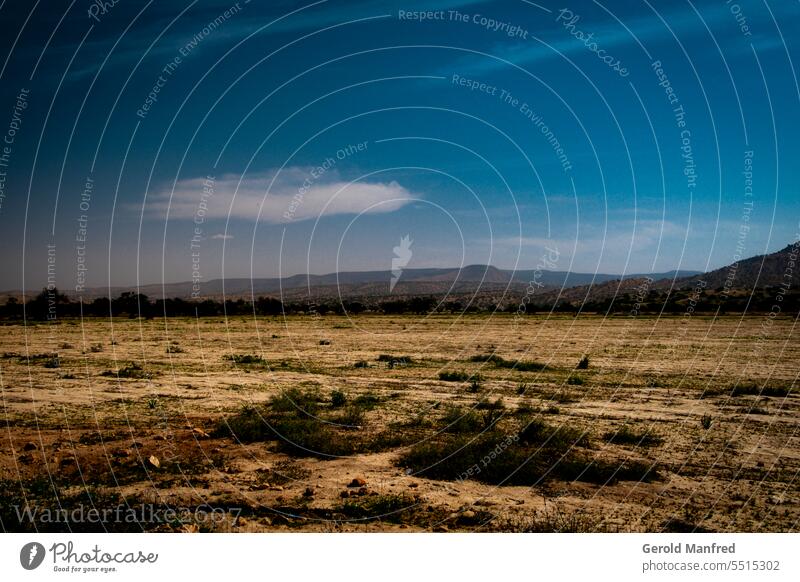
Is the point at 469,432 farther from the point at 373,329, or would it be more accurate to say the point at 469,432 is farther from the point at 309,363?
the point at 373,329

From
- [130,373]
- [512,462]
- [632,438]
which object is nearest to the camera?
[512,462]

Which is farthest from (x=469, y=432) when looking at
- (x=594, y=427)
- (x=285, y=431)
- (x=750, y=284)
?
(x=750, y=284)

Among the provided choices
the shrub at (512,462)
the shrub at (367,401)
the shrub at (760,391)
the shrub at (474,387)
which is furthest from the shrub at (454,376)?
the shrub at (512,462)

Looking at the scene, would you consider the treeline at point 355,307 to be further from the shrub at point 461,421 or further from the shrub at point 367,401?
the shrub at point 461,421

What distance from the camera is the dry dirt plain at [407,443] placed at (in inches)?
430

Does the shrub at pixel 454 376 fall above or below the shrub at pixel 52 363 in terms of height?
below

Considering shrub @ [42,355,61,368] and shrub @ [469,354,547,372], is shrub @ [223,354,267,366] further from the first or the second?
shrub @ [469,354,547,372]

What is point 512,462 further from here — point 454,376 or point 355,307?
point 355,307

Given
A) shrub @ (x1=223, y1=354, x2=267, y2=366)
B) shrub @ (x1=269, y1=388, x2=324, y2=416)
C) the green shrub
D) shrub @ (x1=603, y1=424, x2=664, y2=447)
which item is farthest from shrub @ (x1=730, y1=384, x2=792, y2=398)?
shrub @ (x1=223, y1=354, x2=267, y2=366)

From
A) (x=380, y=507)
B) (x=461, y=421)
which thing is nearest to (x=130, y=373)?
(x=461, y=421)

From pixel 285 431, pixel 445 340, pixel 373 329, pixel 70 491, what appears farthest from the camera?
pixel 373 329

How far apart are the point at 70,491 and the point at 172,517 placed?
2.48m

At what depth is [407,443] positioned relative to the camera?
1522cm

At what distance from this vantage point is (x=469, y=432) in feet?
53.5
